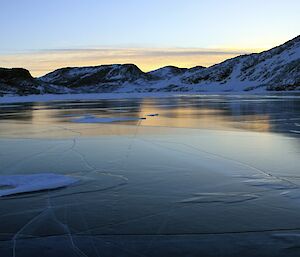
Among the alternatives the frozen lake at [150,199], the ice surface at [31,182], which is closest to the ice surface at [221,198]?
the frozen lake at [150,199]

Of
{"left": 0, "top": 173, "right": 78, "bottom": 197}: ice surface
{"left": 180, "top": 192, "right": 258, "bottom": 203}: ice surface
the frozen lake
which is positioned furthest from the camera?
{"left": 0, "top": 173, "right": 78, "bottom": 197}: ice surface

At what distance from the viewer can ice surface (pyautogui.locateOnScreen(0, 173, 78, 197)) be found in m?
7.56

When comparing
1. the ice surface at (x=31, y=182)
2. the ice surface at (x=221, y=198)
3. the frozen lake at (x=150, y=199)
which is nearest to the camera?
the frozen lake at (x=150, y=199)

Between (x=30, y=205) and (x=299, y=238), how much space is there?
397cm

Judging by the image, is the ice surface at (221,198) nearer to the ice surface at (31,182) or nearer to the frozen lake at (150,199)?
the frozen lake at (150,199)

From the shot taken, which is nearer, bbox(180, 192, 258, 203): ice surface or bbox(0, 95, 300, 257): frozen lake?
bbox(0, 95, 300, 257): frozen lake

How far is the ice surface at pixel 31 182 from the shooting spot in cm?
756

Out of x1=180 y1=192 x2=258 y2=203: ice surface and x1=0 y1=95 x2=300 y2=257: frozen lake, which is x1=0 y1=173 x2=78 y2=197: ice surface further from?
x1=180 y1=192 x2=258 y2=203: ice surface

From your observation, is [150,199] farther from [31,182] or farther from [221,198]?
[31,182]

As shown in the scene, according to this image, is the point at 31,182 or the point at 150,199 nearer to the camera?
the point at 150,199

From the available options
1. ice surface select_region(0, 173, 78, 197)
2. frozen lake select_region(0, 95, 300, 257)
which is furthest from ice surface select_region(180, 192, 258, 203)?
ice surface select_region(0, 173, 78, 197)

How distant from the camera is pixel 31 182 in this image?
26.3ft

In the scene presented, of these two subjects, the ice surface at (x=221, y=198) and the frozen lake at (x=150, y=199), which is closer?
the frozen lake at (x=150, y=199)

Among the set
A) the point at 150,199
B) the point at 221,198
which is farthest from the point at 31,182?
the point at 221,198
